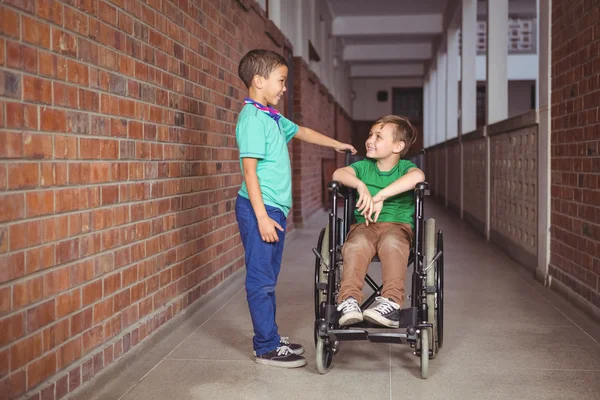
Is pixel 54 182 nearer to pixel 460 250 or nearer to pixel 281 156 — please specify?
pixel 281 156

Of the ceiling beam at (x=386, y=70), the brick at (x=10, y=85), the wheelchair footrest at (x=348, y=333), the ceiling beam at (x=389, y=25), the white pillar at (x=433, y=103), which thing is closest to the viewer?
the brick at (x=10, y=85)

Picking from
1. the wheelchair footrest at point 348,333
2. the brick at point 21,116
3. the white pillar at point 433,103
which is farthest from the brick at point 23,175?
the white pillar at point 433,103

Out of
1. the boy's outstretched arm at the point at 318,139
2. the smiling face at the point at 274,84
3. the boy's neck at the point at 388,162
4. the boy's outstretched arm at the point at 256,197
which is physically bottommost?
the boy's outstretched arm at the point at 256,197

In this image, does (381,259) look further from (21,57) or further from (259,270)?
(21,57)

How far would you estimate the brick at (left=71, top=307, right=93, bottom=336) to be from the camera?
212 cm

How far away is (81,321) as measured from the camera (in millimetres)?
2172

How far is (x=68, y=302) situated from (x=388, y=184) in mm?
1372

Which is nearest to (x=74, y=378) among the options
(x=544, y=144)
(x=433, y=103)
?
(x=544, y=144)

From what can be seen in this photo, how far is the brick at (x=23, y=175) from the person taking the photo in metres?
1.73

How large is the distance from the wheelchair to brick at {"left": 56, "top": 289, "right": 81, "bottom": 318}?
834 millimetres

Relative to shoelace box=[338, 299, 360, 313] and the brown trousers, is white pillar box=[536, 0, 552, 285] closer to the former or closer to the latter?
the brown trousers

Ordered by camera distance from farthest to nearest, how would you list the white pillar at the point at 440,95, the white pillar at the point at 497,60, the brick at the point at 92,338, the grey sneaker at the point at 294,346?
the white pillar at the point at 440,95
the white pillar at the point at 497,60
the grey sneaker at the point at 294,346
the brick at the point at 92,338

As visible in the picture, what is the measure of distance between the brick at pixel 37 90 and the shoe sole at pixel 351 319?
1216 millimetres

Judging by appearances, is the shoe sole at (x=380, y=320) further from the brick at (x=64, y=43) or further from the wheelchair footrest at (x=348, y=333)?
the brick at (x=64, y=43)
